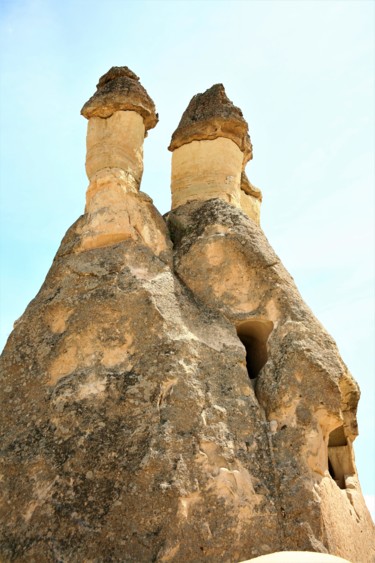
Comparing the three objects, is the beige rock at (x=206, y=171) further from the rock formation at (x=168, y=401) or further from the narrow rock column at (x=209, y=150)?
the rock formation at (x=168, y=401)

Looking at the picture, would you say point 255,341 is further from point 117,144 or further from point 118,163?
point 117,144

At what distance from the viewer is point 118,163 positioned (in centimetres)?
855

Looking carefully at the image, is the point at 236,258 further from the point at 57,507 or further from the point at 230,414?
the point at 57,507

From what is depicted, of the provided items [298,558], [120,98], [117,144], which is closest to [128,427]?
[298,558]

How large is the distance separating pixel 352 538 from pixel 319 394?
55.9 inches

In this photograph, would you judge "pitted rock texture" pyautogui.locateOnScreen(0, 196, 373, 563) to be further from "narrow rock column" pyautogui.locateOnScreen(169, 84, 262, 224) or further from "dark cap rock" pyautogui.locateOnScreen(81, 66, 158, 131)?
"dark cap rock" pyautogui.locateOnScreen(81, 66, 158, 131)

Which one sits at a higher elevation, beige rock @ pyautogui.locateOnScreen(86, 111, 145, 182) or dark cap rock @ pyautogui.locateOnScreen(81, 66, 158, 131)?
dark cap rock @ pyautogui.locateOnScreen(81, 66, 158, 131)

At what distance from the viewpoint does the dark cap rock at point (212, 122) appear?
380 inches

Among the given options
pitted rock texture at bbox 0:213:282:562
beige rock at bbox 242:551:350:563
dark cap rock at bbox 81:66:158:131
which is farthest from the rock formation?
beige rock at bbox 242:551:350:563

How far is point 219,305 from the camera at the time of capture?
746 centimetres

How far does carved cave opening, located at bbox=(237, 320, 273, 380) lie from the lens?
23.9 feet

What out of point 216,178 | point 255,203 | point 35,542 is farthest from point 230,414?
point 255,203

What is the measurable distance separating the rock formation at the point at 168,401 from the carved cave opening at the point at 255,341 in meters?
0.03

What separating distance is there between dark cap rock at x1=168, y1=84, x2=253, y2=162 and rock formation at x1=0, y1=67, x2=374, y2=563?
1.29 metres
